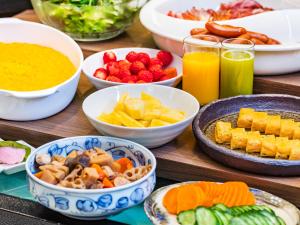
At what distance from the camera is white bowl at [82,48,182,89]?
2.27m

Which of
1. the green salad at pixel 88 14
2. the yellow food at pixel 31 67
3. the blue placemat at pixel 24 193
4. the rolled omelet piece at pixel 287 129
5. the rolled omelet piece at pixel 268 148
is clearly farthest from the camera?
the green salad at pixel 88 14

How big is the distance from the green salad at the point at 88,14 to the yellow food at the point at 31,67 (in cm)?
24

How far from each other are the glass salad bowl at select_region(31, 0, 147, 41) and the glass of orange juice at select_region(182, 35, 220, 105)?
458 mm

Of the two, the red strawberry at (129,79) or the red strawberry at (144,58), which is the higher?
the red strawberry at (144,58)

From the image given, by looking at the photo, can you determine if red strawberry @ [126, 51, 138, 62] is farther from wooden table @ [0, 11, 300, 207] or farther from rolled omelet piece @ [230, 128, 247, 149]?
rolled omelet piece @ [230, 128, 247, 149]

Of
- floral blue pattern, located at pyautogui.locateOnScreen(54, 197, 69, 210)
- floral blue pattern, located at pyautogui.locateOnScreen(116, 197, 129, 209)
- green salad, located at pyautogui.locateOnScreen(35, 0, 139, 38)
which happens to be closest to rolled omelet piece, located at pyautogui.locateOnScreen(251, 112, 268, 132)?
floral blue pattern, located at pyautogui.locateOnScreen(116, 197, 129, 209)

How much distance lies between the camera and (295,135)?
2.01m

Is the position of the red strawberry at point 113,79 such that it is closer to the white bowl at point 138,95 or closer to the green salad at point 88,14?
the white bowl at point 138,95

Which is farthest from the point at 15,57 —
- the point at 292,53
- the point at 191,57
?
the point at 292,53

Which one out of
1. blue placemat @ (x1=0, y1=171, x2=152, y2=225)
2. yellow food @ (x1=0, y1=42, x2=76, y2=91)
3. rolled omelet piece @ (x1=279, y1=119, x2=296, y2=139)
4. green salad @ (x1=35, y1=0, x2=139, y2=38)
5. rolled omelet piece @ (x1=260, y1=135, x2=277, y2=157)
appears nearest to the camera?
blue placemat @ (x1=0, y1=171, x2=152, y2=225)

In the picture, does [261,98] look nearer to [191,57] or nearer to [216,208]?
[191,57]

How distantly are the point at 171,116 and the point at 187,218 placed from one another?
40 cm

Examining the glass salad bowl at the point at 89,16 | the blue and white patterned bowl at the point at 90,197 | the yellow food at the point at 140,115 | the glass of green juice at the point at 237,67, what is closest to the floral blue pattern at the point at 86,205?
the blue and white patterned bowl at the point at 90,197

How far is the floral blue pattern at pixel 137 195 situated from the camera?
5.55 feet
